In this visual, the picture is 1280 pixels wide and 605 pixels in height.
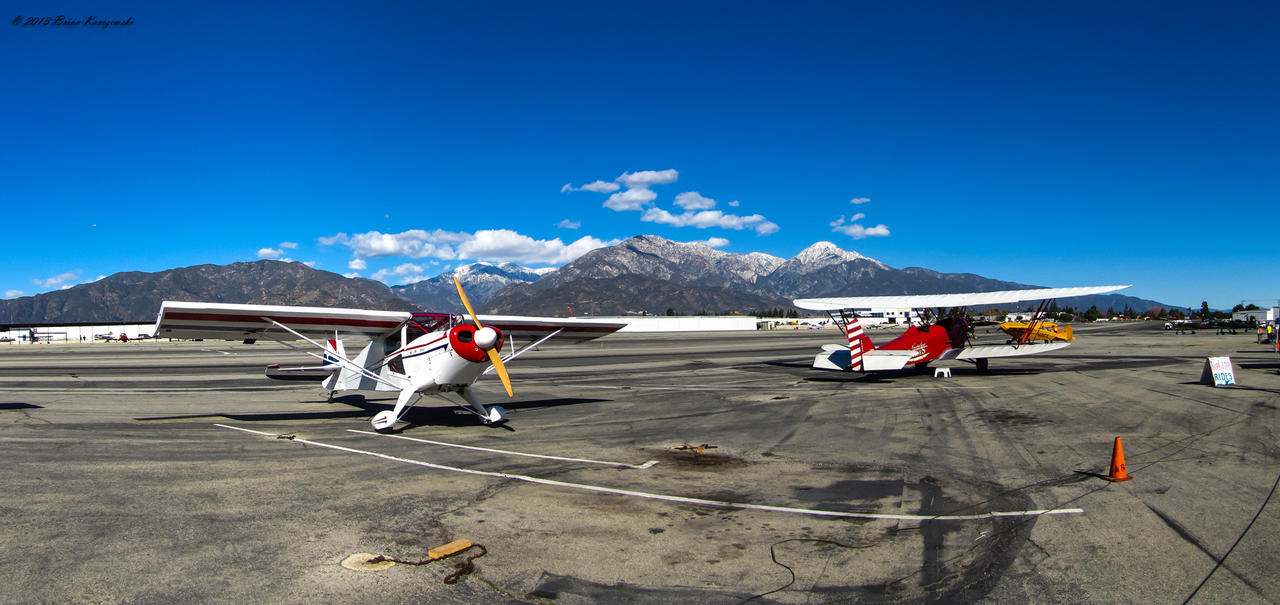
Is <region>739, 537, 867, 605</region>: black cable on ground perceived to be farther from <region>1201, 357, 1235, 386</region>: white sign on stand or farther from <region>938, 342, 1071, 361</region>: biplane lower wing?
<region>938, 342, 1071, 361</region>: biplane lower wing

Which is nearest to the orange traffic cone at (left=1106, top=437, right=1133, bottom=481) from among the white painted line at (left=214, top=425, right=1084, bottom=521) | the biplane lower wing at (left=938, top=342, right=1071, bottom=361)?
the white painted line at (left=214, top=425, right=1084, bottom=521)

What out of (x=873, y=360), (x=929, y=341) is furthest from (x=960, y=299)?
(x=873, y=360)

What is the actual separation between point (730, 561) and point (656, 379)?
20.9 m

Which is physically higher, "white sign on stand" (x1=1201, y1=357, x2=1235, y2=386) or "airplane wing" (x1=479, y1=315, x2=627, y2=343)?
"airplane wing" (x1=479, y1=315, x2=627, y2=343)

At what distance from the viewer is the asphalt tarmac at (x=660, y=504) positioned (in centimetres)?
510

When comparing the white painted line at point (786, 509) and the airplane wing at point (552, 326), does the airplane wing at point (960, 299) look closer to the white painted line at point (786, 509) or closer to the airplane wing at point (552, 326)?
the airplane wing at point (552, 326)

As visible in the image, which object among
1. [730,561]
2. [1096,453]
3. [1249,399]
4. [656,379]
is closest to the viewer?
[730,561]

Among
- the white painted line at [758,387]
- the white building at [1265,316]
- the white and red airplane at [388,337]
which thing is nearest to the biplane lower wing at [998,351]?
the white painted line at [758,387]

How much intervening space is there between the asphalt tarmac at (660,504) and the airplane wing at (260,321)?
83.6 inches

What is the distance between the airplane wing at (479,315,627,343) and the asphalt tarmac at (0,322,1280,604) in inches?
92.6

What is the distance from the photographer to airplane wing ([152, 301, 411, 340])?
13555 mm

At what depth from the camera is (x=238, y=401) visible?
766 inches

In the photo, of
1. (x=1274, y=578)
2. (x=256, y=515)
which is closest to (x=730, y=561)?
(x=1274, y=578)

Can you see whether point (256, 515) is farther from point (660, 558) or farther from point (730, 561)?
point (730, 561)
